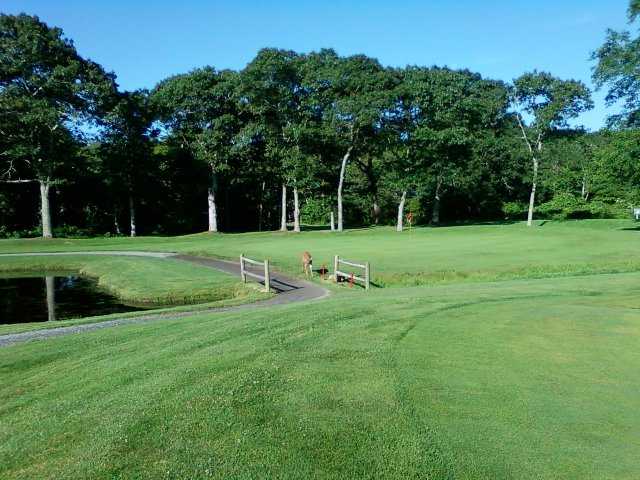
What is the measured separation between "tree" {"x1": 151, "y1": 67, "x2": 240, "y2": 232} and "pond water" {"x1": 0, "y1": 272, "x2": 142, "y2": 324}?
29.2 m

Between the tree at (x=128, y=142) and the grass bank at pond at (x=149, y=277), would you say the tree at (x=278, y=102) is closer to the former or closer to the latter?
the tree at (x=128, y=142)

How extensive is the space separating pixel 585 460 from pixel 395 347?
4116 millimetres

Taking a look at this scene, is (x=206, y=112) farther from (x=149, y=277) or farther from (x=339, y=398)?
(x=339, y=398)

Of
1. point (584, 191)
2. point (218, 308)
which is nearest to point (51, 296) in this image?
point (218, 308)

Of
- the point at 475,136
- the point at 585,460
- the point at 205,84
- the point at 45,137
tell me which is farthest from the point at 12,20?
the point at 585,460

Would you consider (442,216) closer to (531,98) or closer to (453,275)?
(531,98)

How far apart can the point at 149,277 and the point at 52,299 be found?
4.59m

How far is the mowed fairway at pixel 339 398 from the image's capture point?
16.5ft

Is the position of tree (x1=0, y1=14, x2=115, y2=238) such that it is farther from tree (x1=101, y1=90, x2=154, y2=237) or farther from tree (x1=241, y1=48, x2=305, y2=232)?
tree (x1=241, y1=48, x2=305, y2=232)

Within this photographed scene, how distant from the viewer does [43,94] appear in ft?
Result: 160

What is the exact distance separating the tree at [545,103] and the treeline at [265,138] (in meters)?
0.15

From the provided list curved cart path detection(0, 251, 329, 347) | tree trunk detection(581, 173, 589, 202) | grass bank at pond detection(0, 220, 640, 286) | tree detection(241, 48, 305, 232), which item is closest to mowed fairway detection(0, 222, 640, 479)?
curved cart path detection(0, 251, 329, 347)

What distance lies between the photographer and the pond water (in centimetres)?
2167

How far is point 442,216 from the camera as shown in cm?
7862
